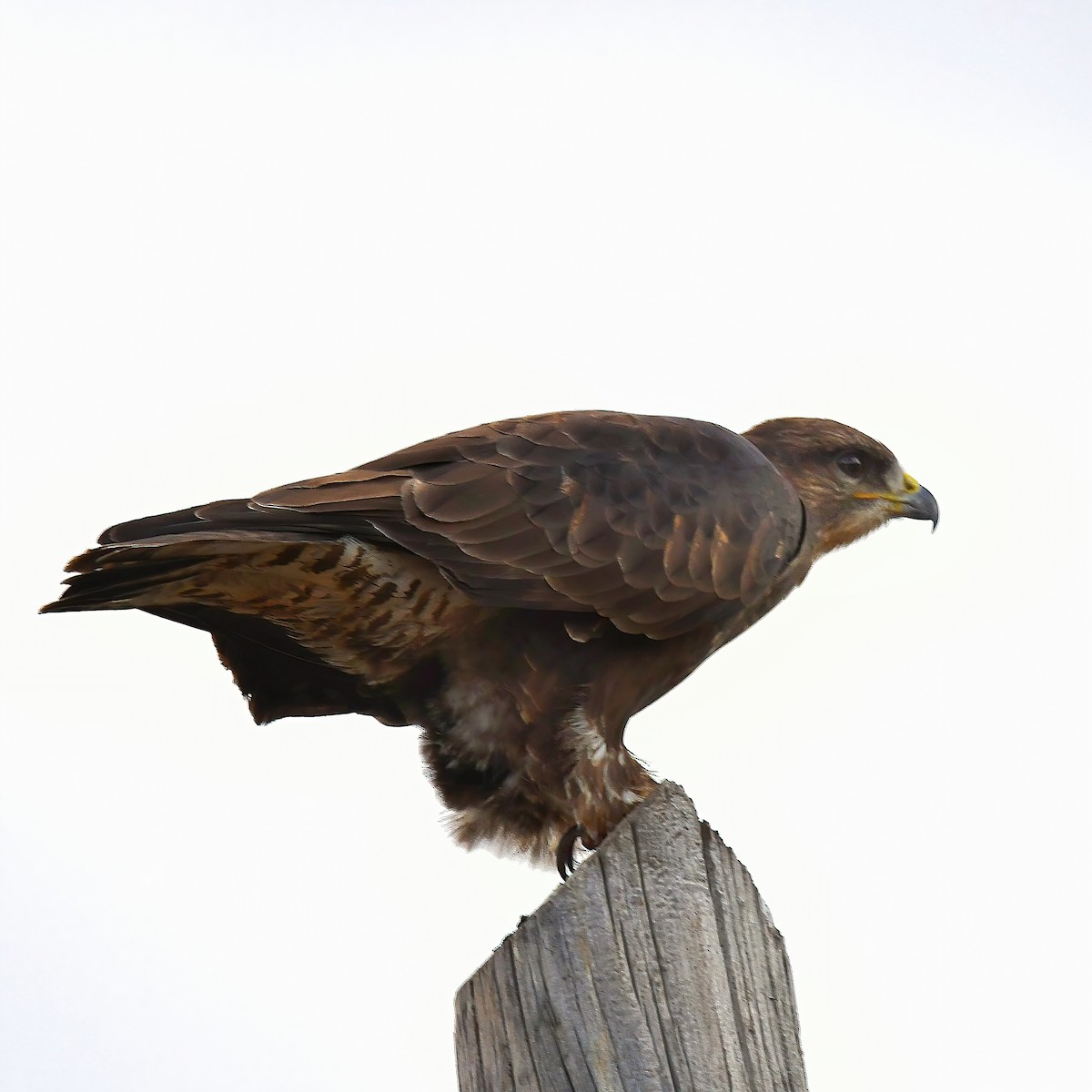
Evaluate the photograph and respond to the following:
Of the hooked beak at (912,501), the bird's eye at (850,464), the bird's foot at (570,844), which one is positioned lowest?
the bird's foot at (570,844)

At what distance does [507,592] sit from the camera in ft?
11.8

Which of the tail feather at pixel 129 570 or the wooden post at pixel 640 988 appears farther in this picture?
the tail feather at pixel 129 570

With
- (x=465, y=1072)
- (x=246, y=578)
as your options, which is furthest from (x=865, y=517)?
(x=465, y=1072)

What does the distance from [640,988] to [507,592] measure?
3.98 ft

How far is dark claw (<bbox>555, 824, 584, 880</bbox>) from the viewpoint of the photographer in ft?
12.9

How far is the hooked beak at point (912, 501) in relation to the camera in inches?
198

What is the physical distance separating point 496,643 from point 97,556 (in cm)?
116

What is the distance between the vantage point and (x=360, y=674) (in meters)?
3.95

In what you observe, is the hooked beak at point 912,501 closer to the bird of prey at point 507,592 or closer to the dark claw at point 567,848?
the bird of prey at point 507,592

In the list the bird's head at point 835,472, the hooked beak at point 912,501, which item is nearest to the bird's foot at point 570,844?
the bird's head at point 835,472

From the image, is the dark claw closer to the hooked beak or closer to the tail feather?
the tail feather

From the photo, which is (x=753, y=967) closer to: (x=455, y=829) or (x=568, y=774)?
(x=568, y=774)

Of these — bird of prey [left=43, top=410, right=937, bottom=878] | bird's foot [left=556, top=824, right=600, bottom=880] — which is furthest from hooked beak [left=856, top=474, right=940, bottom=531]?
bird's foot [left=556, top=824, right=600, bottom=880]

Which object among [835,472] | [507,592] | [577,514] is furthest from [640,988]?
[835,472]
